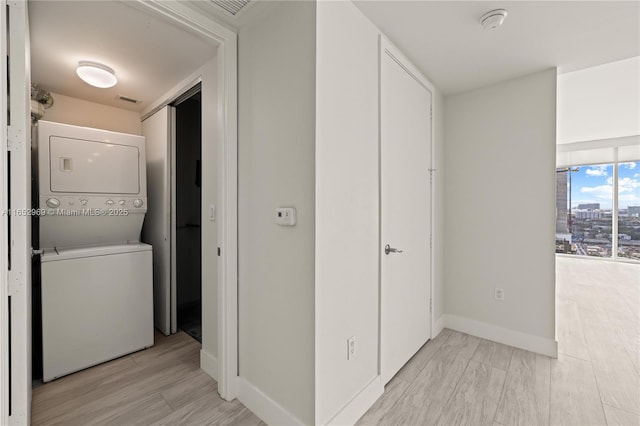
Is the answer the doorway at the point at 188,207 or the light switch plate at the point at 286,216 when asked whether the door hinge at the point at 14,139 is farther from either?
the doorway at the point at 188,207

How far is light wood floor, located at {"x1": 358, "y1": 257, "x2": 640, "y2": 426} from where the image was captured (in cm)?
166

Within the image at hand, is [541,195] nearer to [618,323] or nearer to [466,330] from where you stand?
[466,330]

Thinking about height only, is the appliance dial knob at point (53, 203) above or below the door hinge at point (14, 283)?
above

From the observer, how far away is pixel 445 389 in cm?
191

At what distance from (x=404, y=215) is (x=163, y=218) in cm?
227

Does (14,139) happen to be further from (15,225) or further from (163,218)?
(163,218)

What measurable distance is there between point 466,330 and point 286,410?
205cm

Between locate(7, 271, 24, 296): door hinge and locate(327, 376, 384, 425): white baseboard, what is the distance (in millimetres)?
1567

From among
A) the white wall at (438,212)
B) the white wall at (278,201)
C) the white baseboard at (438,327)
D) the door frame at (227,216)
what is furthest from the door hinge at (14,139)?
the white baseboard at (438,327)

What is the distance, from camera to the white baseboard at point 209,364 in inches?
80.7

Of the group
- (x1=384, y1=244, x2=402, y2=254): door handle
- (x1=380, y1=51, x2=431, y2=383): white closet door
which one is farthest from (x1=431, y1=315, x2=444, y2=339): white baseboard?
(x1=384, y1=244, x2=402, y2=254): door handle

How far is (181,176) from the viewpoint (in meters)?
3.44

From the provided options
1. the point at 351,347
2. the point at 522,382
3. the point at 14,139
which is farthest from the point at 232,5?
the point at 522,382

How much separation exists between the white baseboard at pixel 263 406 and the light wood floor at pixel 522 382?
0.45m
